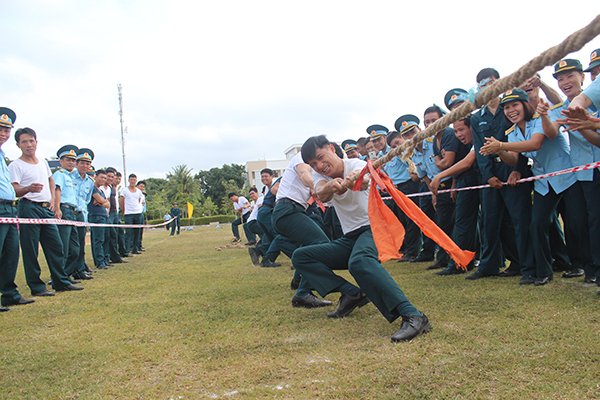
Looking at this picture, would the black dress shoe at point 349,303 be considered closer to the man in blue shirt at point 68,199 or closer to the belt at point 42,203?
the belt at point 42,203

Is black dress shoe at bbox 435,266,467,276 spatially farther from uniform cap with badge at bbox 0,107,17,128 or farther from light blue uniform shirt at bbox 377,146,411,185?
uniform cap with badge at bbox 0,107,17,128

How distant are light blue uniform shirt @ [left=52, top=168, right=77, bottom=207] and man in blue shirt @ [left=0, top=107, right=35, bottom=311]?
Answer: 150 cm

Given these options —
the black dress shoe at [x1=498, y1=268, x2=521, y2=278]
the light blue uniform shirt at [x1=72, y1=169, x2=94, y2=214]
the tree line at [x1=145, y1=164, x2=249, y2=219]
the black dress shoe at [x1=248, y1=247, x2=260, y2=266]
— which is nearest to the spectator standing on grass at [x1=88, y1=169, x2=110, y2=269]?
the light blue uniform shirt at [x1=72, y1=169, x2=94, y2=214]

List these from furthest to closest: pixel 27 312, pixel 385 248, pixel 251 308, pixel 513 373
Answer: pixel 27 312, pixel 251 308, pixel 385 248, pixel 513 373

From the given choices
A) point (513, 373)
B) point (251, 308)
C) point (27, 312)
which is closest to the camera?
point (513, 373)

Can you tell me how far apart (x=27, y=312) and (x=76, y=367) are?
2.22m

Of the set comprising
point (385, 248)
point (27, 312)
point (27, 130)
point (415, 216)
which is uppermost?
point (27, 130)

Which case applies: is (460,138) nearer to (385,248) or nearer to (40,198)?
(385,248)

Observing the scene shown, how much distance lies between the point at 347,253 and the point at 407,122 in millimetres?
3356

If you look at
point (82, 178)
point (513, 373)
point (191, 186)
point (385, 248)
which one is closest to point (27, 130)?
point (82, 178)

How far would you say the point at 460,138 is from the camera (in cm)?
499

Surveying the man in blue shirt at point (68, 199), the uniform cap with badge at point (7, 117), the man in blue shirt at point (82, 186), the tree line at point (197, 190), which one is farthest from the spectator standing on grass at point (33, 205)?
the tree line at point (197, 190)

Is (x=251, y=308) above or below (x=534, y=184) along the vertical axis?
below

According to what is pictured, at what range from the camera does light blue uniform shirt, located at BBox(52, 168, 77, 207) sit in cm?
630
